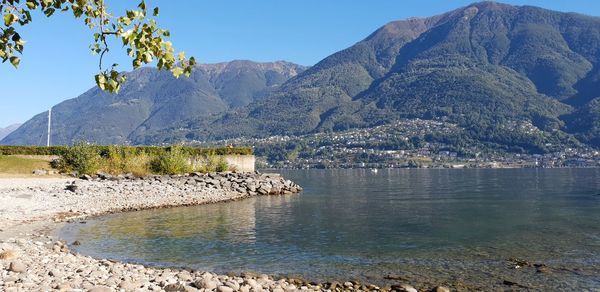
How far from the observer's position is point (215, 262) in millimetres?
21703

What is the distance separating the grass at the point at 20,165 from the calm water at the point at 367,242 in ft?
66.4

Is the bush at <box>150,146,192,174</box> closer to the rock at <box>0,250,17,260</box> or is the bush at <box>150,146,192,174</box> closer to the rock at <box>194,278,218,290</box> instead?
the rock at <box>0,250,17,260</box>

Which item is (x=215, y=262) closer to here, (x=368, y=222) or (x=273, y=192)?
(x=368, y=222)

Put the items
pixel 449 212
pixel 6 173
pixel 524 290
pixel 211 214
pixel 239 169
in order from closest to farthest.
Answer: pixel 524 290 → pixel 211 214 → pixel 449 212 → pixel 6 173 → pixel 239 169

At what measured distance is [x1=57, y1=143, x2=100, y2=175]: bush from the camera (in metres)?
55.5

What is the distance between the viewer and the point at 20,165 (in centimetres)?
5412

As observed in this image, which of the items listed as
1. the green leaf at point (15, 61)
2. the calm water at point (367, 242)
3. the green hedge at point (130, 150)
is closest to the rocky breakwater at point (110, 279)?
the calm water at point (367, 242)

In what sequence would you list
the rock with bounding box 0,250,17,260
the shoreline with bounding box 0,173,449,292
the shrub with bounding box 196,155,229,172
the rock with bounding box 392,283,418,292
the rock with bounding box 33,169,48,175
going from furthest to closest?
the shrub with bounding box 196,155,229,172
the rock with bounding box 33,169,48,175
the rock with bounding box 0,250,17,260
the rock with bounding box 392,283,418,292
the shoreline with bounding box 0,173,449,292

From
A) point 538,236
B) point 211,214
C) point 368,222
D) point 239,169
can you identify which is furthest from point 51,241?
point 239,169

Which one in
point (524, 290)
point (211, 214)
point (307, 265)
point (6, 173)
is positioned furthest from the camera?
point (6, 173)

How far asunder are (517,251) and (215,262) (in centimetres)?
1420

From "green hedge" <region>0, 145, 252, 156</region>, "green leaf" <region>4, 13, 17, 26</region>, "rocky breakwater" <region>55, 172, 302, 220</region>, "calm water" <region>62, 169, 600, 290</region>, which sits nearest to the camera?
"green leaf" <region>4, 13, 17, 26</region>

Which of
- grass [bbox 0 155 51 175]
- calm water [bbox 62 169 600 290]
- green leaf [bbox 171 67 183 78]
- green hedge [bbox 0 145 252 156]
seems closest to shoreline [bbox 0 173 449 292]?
calm water [bbox 62 169 600 290]

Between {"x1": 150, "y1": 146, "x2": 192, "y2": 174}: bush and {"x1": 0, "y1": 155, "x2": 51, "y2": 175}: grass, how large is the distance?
11644 millimetres
